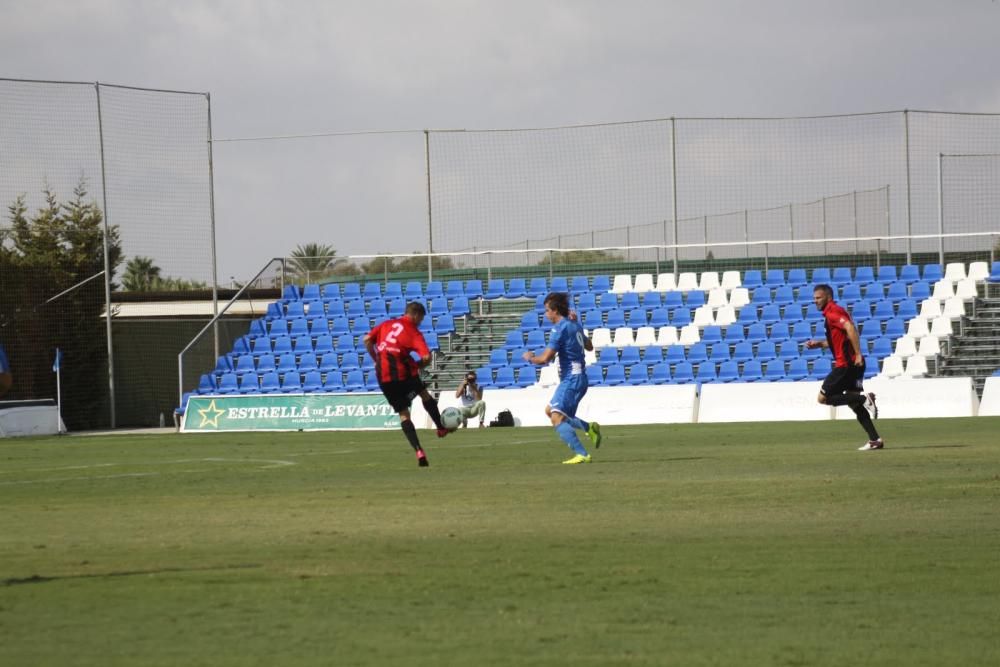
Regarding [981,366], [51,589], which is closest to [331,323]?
[981,366]

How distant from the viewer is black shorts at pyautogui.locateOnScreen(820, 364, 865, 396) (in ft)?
65.0

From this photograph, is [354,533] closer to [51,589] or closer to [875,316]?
Result: [51,589]

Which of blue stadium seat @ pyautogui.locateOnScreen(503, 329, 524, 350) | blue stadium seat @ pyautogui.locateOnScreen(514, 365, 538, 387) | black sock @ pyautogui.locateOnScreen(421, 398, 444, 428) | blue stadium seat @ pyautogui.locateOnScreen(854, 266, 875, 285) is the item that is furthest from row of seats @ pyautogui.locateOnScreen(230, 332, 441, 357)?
black sock @ pyautogui.locateOnScreen(421, 398, 444, 428)

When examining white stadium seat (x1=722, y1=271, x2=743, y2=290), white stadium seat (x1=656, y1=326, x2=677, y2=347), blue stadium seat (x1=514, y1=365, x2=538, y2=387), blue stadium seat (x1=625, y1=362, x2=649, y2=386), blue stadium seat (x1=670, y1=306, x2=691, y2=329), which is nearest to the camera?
blue stadium seat (x1=625, y1=362, x2=649, y2=386)

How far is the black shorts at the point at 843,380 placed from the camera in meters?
19.8

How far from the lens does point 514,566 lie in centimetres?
898

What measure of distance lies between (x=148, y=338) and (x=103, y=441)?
1706 centimetres

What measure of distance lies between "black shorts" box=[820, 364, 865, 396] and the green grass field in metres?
2.47

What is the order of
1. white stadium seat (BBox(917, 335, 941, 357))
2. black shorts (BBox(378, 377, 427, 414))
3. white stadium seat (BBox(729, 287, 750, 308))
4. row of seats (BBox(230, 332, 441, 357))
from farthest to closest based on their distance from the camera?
row of seats (BBox(230, 332, 441, 357)) → white stadium seat (BBox(729, 287, 750, 308)) → white stadium seat (BBox(917, 335, 941, 357)) → black shorts (BBox(378, 377, 427, 414))

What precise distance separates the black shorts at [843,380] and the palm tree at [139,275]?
37.3 meters

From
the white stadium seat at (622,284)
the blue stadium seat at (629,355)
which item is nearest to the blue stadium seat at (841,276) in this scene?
the white stadium seat at (622,284)

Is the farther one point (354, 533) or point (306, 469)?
point (306, 469)

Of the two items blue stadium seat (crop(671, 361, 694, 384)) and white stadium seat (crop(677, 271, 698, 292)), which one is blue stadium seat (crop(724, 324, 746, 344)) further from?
white stadium seat (crop(677, 271, 698, 292))

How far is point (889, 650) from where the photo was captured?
648cm
